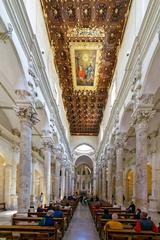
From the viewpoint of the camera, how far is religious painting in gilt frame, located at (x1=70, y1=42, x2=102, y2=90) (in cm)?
2370

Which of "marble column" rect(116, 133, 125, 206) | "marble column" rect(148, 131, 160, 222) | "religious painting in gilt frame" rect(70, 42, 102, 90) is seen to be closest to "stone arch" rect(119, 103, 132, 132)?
"marble column" rect(116, 133, 125, 206)

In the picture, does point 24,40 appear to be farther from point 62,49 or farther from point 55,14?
point 62,49

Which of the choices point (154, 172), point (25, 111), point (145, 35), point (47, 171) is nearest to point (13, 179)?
point (47, 171)

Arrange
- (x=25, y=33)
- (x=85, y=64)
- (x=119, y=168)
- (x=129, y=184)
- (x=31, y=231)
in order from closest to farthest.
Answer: (x=31, y=231)
(x=25, y=33)
(x=119, y=168)
(x=85, y=64)
(x=129, y=184)

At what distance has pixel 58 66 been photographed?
89.1ft

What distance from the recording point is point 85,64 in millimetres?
26438

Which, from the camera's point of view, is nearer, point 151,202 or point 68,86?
point 151,202

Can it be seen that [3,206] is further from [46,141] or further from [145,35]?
[145,35]

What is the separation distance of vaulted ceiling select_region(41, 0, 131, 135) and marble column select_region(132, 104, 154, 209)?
6017 millimetres

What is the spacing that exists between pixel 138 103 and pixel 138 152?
6.66 ft

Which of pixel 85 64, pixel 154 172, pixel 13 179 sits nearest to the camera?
pixel 154 172

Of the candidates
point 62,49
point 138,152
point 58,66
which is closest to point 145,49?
point 138,152

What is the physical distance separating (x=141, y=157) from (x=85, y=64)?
12279 mm

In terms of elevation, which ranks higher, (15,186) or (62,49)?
(62,49)
